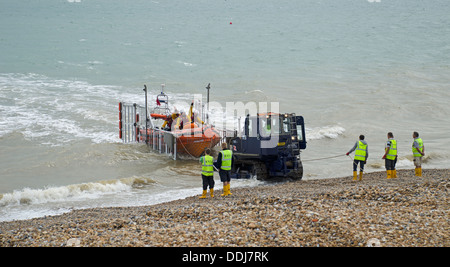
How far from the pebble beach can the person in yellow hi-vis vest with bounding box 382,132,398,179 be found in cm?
192

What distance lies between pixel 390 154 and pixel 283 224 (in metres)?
6.00

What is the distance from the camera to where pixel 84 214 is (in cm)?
1103

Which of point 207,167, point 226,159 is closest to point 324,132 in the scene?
point 226,159

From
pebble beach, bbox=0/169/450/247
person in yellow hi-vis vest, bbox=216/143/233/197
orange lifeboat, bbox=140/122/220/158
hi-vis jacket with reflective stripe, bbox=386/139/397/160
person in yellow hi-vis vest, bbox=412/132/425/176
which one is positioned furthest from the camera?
orange lifeboat, bbox=140/122/220/158

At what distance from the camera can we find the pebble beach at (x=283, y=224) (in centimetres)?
706

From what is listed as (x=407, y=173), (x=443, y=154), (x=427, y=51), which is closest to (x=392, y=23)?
(x=427, y=51)

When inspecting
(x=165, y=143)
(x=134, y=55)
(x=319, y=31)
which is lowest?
(x=165, y=143)

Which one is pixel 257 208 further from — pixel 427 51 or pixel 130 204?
pixel 427 51

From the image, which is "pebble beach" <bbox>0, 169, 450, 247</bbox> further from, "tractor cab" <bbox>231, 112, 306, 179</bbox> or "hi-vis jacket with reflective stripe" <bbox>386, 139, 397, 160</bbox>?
"tractor cab" <bbox>231, 112, 306, 179</bbox>

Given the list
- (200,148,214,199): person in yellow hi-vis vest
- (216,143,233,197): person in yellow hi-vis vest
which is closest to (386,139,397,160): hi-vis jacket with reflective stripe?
(216,143,233,197): person in yellow hi-vis vest

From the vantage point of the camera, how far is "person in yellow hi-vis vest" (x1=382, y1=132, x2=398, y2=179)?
12539mm

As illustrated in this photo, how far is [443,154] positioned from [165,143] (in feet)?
35.7

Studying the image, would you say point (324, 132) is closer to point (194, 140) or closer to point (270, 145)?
point (194, 140)

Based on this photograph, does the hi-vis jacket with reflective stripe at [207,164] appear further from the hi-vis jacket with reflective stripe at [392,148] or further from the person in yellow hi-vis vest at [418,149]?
the person in yellow hi-vis vest at [418,149]
